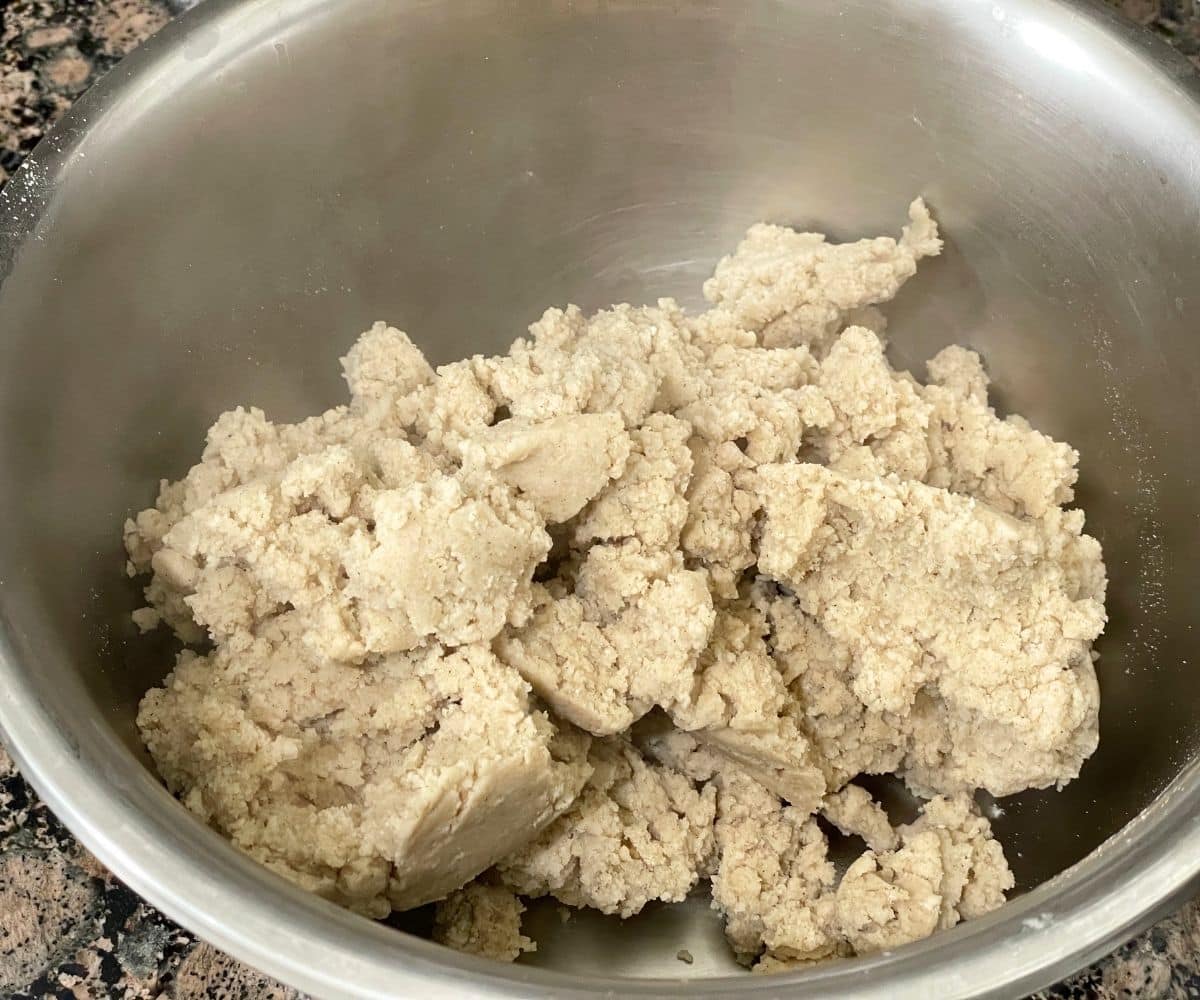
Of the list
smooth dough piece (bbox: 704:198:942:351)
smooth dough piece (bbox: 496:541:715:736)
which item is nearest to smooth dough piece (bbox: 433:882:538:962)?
smooth dough piece (bbox: 496:541:715:736)

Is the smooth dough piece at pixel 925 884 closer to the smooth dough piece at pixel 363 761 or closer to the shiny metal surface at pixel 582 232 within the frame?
the shiny metal surface at pixel 582 232

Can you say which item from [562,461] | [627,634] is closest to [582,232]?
[562,461]

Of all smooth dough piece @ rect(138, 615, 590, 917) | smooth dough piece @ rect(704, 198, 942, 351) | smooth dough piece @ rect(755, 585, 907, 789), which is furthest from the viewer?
smooth dough piece @ rect(704, 198, 942, 351)

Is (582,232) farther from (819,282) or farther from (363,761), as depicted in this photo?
(363,761)

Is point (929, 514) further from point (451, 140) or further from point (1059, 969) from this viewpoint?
point (451, 140)

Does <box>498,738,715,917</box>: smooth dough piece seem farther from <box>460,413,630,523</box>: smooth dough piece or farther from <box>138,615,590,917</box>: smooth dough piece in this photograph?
<box>460,413,630,523</box>: smooth dough piece

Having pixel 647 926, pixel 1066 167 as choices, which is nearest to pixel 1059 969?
pixel 647 926

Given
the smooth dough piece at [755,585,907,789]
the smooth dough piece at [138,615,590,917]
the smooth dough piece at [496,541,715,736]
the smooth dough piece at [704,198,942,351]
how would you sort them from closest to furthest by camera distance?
the smooth dough piece at [138,615,590,917] < the smooth dough piece at [496,541,715,736] < the smooth dough piece at [755,585,907,789] < the smooth dough piece at [704,198,942,351]
